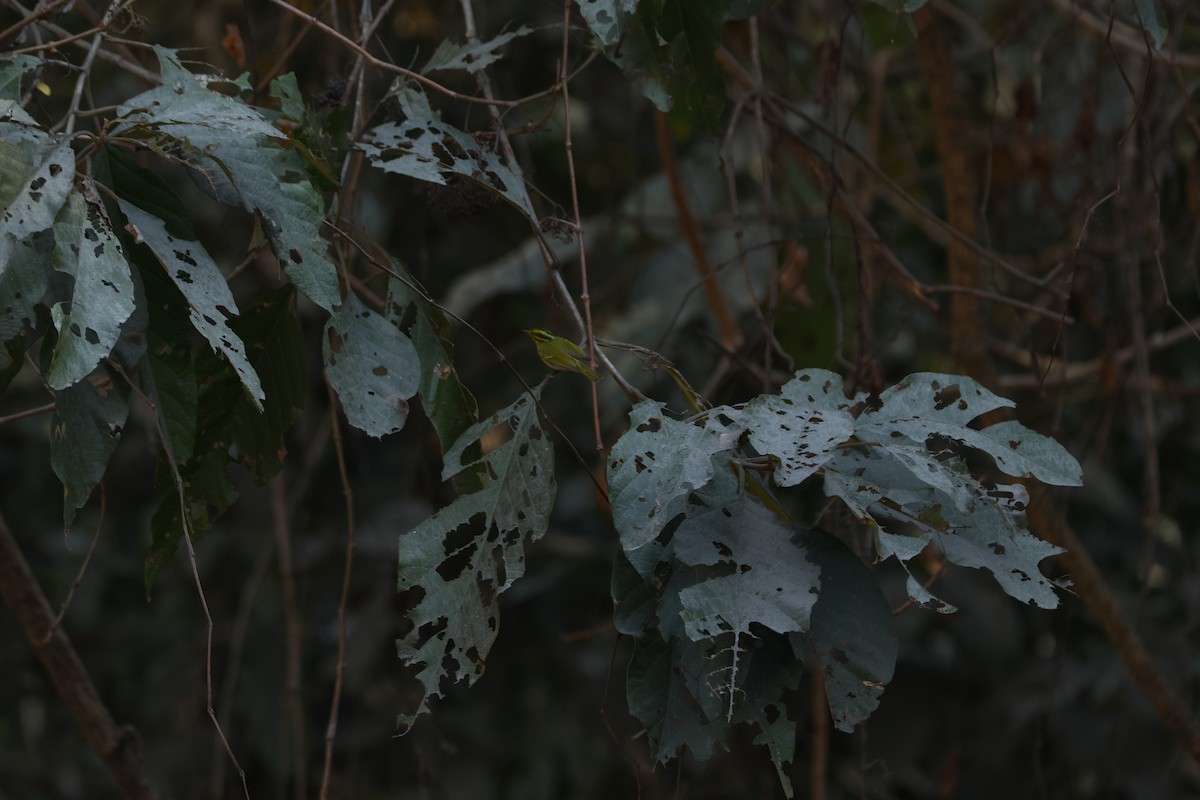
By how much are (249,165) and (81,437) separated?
0.66 feet

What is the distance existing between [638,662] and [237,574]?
1.83 meters

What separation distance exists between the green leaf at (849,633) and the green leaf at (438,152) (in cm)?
31

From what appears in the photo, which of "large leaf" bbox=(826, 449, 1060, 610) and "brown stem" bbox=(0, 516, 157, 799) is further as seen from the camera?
"brown stem" bbox=(0, 516, 157, 799)

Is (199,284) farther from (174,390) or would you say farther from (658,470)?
(658,470)

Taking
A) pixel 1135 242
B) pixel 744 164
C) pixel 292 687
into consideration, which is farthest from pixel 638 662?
pixel 744 164

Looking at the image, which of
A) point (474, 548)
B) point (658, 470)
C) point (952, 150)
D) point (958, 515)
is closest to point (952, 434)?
point (958, 515)

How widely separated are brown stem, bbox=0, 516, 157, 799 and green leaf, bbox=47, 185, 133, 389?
21.9 inches

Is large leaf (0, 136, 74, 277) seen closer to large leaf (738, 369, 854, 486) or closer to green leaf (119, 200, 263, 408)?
green leaf (119, 200, 263, 408)

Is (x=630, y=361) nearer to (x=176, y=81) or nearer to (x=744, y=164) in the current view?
(x=744, y=164)

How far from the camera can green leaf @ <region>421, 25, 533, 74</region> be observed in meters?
0.98

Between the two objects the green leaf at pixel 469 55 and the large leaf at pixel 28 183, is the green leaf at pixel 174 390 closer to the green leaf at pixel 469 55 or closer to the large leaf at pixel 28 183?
the large leaf at pixel 28 183

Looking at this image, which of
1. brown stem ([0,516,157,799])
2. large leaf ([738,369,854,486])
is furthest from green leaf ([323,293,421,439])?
brown stem ([0,516,157,799])

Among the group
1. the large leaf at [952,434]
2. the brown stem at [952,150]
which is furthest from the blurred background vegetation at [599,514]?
the large leaf at [952,434]

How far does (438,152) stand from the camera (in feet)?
2.91
